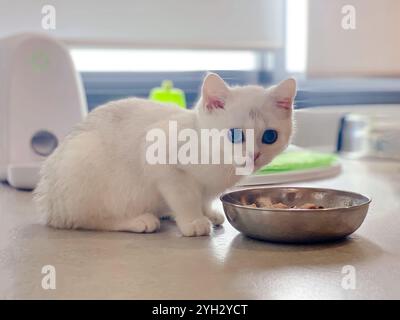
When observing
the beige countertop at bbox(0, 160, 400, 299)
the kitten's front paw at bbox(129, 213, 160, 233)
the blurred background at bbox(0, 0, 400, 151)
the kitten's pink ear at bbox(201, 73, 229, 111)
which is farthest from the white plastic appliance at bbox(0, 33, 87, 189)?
the kitten's pink ear at bbox(201, 73, 229, 111)

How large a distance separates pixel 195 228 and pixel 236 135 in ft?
0.66

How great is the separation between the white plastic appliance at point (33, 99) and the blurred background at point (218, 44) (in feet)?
1.44

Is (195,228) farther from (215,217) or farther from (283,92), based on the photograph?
(283,92)

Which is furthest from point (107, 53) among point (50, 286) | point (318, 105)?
point (50, 286)

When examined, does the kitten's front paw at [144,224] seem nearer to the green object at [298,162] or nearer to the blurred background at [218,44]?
the green object at [298,162]

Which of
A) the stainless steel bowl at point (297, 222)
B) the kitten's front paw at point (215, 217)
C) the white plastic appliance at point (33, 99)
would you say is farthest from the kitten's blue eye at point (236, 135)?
the white plastic appliance at point (33, 99)

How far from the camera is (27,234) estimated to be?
45.9 inches

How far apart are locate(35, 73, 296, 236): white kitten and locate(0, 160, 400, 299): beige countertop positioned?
0.04m

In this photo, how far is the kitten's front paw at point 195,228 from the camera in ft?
3.70

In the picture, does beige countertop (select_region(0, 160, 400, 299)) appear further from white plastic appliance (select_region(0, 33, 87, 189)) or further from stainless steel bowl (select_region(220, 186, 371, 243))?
white plastic appliance (select_region(0, 33, 87, 189))

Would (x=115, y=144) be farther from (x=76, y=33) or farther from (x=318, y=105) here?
(x=318, y=105)
